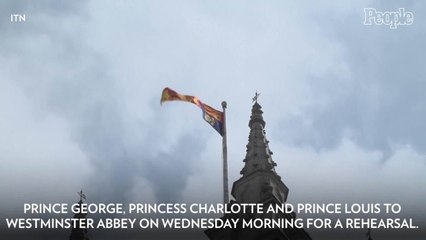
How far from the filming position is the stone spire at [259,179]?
119 ft

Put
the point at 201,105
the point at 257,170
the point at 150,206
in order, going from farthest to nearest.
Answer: the point at 257,170 → the point at 201,105 → the point at 150,206

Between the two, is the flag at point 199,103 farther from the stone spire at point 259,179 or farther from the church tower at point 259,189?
the stone spire at point 259,179

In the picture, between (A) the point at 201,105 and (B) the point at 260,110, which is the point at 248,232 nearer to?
(A) the point at 201,105

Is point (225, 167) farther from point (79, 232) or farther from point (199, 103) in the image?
point (79, 232)

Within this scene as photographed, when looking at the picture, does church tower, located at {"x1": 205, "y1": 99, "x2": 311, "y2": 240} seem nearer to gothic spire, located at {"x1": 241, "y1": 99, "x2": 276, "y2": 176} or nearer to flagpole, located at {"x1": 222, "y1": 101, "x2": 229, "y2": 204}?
gothic spire, located at {"x1": 241, "y1": 99, "x2": 276, "y2": 176}

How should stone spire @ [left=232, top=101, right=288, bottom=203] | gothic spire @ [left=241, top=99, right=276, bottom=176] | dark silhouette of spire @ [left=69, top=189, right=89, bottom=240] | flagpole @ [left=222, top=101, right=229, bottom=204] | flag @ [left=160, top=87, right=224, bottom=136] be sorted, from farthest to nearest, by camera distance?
dark silhouette of spire @ [left=69, top=189, right=89, bottom=240] → gothic spire @ [left=241, top=99, right=276, bottom=176] → stone spire @ [left=232, top=101, right=288, bottom=203] → flag @ [left=160, top=87, right=224, bottom=136] → flagpole @ [left=222, top=101, right=229, bottom=204]

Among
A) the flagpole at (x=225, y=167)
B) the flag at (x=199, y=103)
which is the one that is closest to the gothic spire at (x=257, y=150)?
the flag at (x=199, y=103)

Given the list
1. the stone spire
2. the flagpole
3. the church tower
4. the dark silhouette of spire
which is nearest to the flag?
the flagpole

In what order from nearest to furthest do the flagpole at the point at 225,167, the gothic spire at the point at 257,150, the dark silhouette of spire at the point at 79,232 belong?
1. the flagpole at the point at 225,167
2. the gothic spire at the point at 257,150
3. the dark silhouette of spire at the point at 79,232

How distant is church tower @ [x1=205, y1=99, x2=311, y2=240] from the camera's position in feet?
107

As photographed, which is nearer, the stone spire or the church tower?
the church tower

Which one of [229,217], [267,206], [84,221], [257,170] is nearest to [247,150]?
[257,170]

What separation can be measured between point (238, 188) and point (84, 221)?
15.6 m

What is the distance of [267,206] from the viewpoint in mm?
34688
